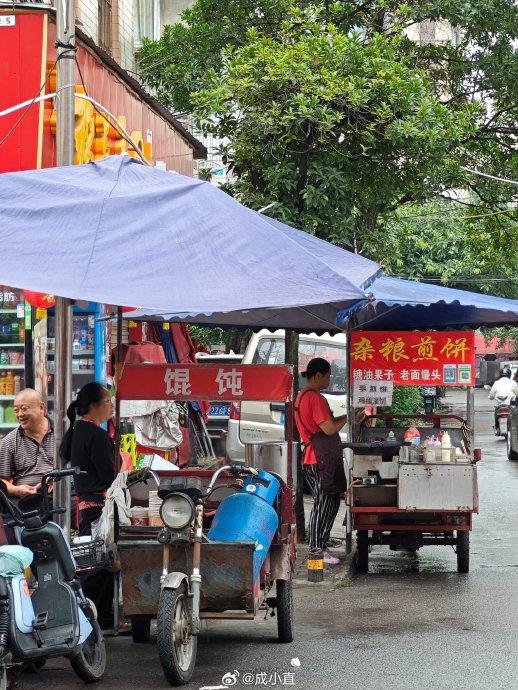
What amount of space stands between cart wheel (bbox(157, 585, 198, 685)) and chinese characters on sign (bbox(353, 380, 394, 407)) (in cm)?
522

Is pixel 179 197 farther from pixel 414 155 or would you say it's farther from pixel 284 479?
pixel 414 155

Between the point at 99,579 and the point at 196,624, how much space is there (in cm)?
122

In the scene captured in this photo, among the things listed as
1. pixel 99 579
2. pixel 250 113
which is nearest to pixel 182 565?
pixel 99 579

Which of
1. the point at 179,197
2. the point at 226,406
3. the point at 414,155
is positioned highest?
the point at 414,155

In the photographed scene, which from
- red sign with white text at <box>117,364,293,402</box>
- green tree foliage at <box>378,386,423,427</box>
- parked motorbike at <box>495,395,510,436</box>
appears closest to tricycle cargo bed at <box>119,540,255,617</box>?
red sign with white text at <box>117,364,293,402</box>

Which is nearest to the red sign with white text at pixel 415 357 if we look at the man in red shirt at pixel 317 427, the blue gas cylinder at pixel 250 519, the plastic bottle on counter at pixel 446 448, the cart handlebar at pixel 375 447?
the plastic bottle on counter at pixel 446 448

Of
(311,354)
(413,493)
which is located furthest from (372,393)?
(311,354)

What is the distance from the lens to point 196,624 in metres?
→ 6.64

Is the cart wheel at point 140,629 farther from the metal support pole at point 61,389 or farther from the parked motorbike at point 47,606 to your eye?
the parked motorbike at point 47,606

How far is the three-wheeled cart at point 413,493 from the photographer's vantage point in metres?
10.3

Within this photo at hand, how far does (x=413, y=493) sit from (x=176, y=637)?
421 cm

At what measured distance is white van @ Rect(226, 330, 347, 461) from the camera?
643 inches

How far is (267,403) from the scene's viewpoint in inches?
658

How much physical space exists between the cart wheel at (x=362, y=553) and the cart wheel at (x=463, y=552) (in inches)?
33.4
